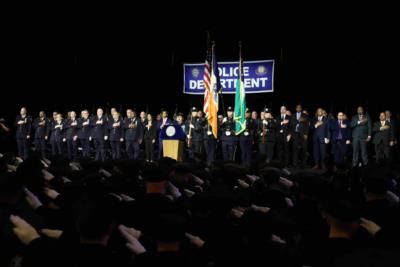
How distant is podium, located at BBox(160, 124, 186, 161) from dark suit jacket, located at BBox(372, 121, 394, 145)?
6538 millimetres

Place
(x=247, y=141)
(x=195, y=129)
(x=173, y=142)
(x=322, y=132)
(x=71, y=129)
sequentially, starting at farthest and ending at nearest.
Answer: (x=71, y=129)
(x=195, y=129)
(x=247, y=141)
(x=322, y=132)
(x=173, y=142)

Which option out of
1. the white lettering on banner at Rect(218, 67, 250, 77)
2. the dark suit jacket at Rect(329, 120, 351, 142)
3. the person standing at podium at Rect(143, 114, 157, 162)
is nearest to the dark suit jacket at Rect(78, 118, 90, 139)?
the person standing at podium at Rect(143, 114, 157, 162)

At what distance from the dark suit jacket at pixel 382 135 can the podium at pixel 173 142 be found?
6538mm

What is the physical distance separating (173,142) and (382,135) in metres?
6.97

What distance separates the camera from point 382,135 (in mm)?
17672

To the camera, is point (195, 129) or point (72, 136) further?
point (72, 136)

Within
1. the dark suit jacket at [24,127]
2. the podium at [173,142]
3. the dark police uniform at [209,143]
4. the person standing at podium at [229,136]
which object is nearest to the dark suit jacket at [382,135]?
the person standing at podium at [229,136]

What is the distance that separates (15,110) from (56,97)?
68.6 inches

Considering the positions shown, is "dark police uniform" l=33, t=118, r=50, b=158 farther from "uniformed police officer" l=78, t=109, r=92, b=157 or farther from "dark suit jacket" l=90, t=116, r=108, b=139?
"dark suit jacket" l=90, t=116, r=108, b=139

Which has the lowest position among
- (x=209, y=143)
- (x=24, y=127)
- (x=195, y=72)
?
(x=209, y=143)

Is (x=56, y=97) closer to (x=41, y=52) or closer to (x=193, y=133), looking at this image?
(x=41, y=52)

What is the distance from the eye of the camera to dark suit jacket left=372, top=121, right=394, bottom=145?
17.5 metres

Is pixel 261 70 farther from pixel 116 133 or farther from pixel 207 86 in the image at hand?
pixel 116 133

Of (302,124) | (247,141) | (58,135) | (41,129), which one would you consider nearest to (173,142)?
(247,141)
